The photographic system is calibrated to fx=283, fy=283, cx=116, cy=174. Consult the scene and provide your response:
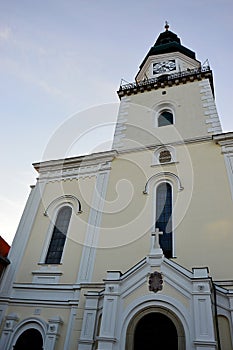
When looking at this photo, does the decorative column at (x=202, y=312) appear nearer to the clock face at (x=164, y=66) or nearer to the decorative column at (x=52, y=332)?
the decorative column at (x=52, y=332)

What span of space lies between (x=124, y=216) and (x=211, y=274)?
14.4ft

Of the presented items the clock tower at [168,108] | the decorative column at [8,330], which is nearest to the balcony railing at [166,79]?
the clock tower at [168,108]

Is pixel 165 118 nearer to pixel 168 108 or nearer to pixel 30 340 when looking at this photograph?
pixel 168 108

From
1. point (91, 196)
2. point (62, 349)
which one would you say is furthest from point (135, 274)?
point (91, 196)

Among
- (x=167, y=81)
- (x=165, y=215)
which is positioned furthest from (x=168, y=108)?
(x=165, y=215)

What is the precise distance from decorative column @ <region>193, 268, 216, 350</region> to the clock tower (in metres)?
8.23

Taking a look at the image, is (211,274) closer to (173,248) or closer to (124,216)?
(173,248)

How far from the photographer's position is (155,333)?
8.21m

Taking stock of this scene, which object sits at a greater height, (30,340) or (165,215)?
(165,215)

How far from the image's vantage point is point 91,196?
1391 cm

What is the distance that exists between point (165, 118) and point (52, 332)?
1305cm

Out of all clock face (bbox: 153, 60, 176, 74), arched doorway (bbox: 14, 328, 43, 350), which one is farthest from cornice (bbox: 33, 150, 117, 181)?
clock face (bbox: 153, 60, 176, 74)

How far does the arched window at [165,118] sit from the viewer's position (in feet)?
56.5

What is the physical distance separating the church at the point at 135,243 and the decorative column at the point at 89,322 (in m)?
0.04
